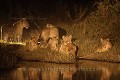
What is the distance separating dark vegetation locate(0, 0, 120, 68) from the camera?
21812 millimetres

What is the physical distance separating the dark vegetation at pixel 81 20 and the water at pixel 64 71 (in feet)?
2.84

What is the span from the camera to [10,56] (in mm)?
19406

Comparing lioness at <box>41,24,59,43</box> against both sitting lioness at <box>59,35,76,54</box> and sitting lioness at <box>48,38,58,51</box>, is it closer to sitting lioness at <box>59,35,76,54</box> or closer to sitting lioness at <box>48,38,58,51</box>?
sitting lioness at <box>48,38,58,51</box>

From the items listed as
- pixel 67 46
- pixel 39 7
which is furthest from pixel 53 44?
pixel 39 7

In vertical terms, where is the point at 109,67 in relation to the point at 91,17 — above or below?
below

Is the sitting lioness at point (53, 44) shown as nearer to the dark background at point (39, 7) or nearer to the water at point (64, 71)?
the water at point (64, 71)

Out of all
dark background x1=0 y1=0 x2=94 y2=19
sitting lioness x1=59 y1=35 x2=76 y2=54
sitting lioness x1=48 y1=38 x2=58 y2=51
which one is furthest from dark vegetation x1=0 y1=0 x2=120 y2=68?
sitting lioness x1=48 y1=38 x2=58 y2=51

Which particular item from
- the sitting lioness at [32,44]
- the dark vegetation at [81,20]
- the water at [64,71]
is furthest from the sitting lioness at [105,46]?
the sitting lioness at [32,44]

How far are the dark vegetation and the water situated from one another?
864 millimetres

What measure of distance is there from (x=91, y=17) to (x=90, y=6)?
12.7 feet

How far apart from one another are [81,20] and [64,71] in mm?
7282

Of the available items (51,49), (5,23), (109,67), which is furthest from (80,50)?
(5,23)

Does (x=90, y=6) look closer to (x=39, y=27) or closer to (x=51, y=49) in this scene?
(x=39, y=27)

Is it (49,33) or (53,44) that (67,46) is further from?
(49,33)
